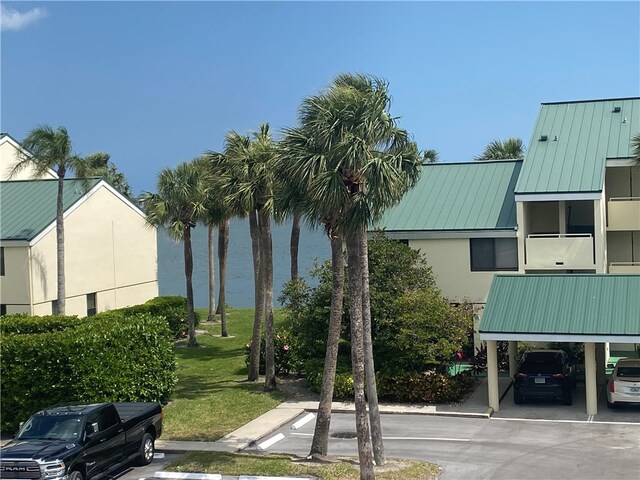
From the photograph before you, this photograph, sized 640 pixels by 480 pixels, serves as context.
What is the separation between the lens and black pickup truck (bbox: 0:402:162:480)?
51.7ft

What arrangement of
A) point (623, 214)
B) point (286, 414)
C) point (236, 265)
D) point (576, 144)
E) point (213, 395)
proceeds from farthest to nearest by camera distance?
point (236, 265)
point (576, 144)
point (623, 214)
point (213, 395)
point (286, 414)

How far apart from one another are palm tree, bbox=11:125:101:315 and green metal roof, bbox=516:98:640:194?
63.2 feet

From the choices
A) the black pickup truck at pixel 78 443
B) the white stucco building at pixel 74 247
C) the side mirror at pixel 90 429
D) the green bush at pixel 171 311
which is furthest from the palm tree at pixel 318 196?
the green bush at pixel 171 311

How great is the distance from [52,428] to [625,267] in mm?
23310

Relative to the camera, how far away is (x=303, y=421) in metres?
23.6

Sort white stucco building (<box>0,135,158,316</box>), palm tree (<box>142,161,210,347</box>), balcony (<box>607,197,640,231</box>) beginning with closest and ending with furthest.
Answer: balcony (<box>607,197,640,231</box>)
white stucco building (<box>0,135,158,316</box>)
palm tree (<box>142,161,210,347</box>)

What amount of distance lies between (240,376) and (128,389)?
307 inches

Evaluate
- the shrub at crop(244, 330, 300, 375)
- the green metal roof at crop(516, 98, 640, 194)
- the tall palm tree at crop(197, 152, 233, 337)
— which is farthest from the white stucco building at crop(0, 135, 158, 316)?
the green metal roof at crop(516, 98, 640, 194)

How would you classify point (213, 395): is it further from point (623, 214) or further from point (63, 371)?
point (623, 214)

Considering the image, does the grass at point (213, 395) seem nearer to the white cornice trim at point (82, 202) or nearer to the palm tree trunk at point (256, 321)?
the palm tree trunk at point (256, 321)

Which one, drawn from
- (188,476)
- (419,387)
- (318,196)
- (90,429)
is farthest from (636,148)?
(90,429)

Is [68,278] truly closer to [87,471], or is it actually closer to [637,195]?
[87,471]

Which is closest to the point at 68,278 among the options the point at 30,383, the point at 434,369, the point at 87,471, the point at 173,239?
the point at 173,239

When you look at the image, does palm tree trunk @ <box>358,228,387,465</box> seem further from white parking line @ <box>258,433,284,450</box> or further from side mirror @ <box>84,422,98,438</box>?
side mirror @ <box>84,422,98,438</box>
